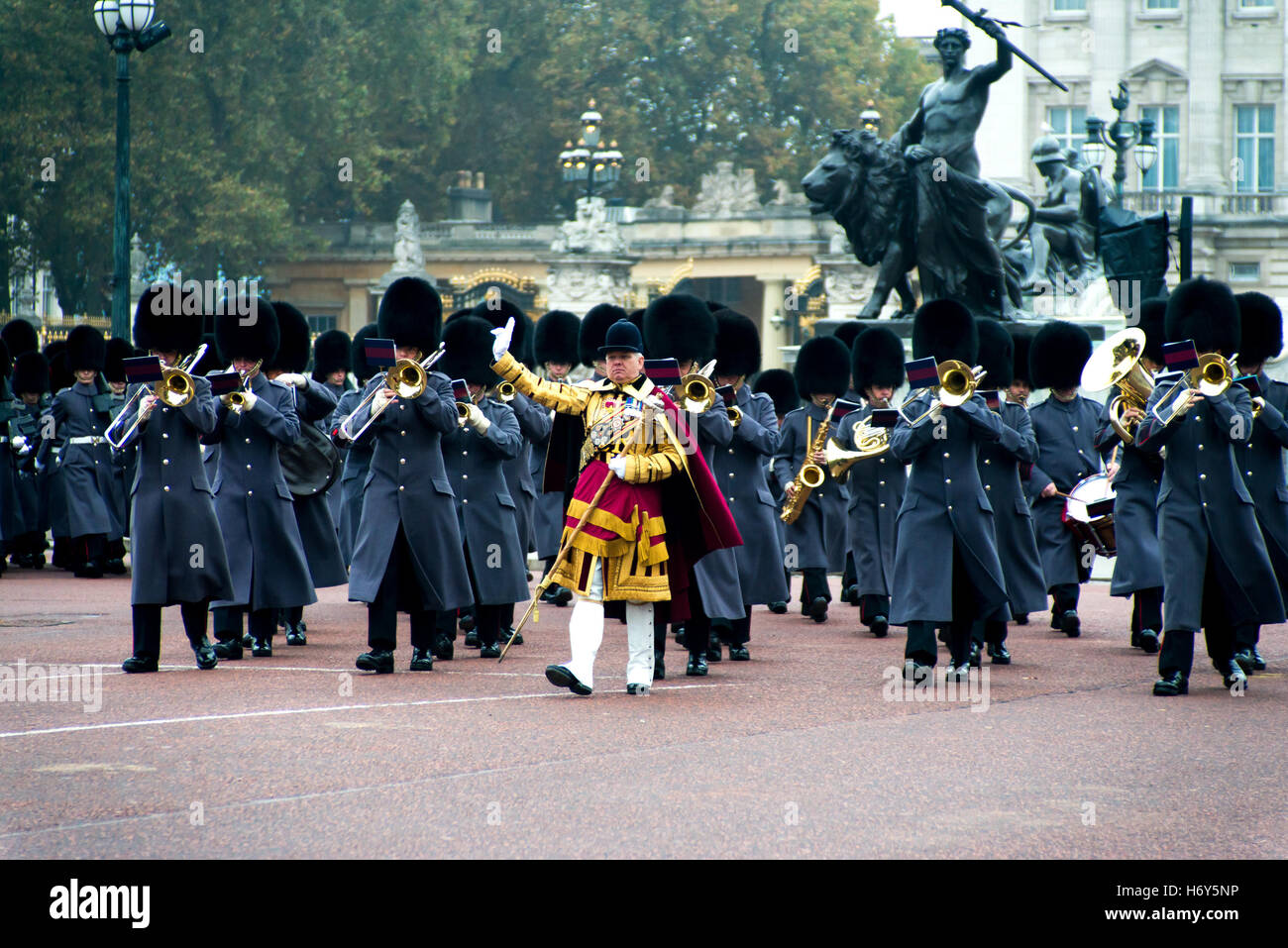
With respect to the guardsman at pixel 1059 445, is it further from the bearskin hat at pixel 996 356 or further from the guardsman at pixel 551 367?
the guardsman at pixel 551 367

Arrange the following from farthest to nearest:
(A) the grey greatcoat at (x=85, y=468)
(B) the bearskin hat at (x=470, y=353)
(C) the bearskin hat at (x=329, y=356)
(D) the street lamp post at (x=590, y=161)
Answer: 1. (D) the street lamp post at (x=590, y=161)
2. (A) the grey greatcoat at (x=85, y=468)
3. (C) the bearskin hat at (x=329, y=356)
4. (B) the bearskin hat at (x=470, y=353)

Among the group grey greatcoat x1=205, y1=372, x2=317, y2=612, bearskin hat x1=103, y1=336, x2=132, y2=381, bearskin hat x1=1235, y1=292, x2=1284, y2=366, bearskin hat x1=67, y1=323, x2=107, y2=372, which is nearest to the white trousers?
grey greatcoat x1=205, y1=372, x2=317, y2=612

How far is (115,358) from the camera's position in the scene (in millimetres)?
16844

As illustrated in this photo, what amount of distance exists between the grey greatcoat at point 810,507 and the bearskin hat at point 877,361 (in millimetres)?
1125

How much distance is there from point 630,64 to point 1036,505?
39639 millimetres

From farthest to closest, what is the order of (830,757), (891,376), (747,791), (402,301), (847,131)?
(847,131) < (891,376) < (402,301) < (830,757) < (747,791)

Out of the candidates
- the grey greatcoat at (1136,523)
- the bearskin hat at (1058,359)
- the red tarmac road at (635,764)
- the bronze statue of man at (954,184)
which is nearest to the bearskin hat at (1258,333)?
the grey greatcoat at (1136,523)

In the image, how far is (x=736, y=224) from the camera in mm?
47812

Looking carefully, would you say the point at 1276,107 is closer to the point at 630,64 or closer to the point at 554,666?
the point at 630,64

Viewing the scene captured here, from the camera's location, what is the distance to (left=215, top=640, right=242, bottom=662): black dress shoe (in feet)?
33.5

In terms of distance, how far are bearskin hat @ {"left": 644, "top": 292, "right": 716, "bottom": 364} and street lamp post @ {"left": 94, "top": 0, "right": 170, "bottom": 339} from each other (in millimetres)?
8735

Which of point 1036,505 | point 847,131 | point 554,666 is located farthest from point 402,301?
point 847,131

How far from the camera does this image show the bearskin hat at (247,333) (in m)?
10.5

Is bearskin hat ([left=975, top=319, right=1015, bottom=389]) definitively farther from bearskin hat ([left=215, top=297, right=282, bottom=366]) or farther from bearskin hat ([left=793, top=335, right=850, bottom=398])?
bearskin hat ([left=215, top=297, right=282, bottom=366])
